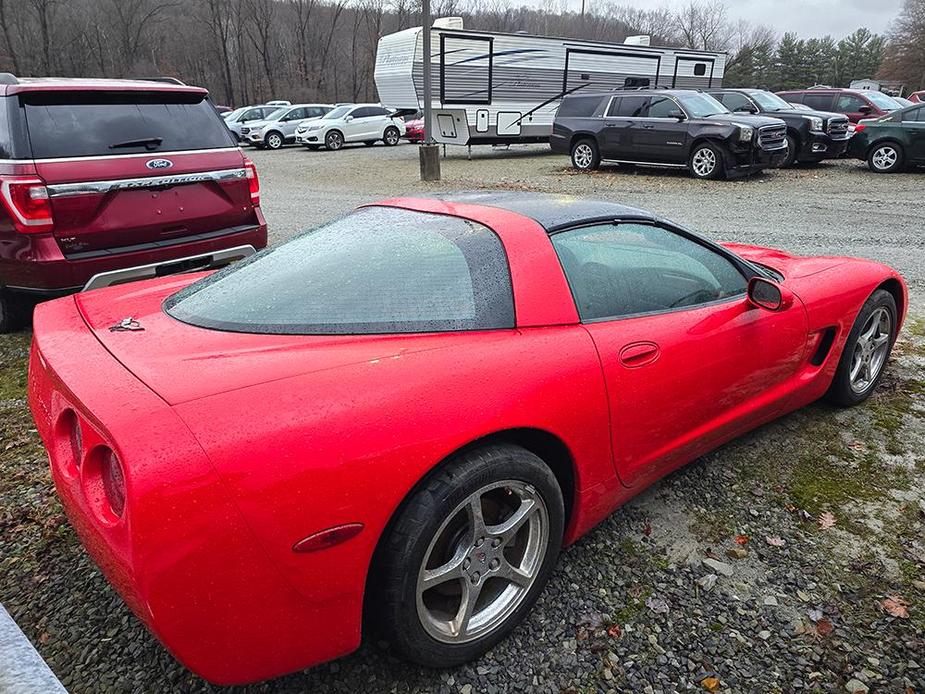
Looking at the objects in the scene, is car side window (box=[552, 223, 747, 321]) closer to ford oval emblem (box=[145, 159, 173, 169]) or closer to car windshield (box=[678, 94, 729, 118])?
ford oval emblem (box=[145, 159, 173, 169])

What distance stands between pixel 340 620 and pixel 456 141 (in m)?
17.6

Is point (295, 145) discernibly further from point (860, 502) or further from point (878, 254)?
point (860, 502)

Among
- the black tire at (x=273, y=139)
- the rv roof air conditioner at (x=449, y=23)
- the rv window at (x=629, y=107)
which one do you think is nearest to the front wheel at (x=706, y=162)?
the rv window at (x=629, y=107)

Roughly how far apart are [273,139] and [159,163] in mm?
22063

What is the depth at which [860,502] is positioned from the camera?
8.94 ft

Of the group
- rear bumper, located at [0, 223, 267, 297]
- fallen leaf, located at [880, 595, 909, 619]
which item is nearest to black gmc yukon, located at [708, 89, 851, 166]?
rear bumper, located at [0, 223, 267, 297]

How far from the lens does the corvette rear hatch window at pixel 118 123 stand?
13.0ft

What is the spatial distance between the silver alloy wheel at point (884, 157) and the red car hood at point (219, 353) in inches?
594

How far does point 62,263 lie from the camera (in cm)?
391

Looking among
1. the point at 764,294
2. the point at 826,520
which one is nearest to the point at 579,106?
the point at 764,294

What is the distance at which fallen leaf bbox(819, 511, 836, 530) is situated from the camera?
101 inches

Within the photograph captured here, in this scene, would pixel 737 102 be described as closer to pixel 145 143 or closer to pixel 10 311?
pixel 145 143

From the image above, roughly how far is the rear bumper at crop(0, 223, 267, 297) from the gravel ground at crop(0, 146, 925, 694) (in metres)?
0.67

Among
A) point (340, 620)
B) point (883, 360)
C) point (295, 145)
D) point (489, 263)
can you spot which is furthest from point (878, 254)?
point (295, 145)
